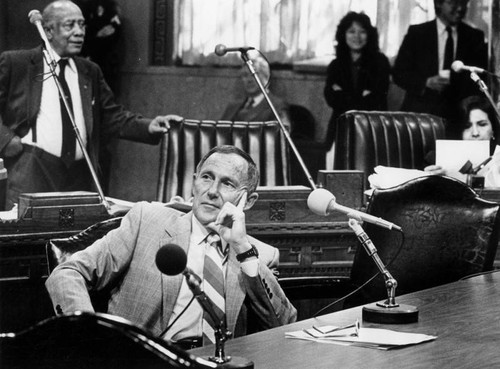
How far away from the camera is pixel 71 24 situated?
5.79 metres

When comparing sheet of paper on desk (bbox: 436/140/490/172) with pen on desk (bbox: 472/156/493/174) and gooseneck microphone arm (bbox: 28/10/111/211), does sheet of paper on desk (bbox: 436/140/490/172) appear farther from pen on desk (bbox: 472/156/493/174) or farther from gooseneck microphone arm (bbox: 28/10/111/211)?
gooseneck microphone arm (bbox: 28/10/111/211)

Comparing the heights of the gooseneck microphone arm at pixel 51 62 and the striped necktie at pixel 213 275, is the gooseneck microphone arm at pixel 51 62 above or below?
above

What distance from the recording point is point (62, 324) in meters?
1.14

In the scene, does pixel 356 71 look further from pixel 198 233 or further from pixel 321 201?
pixel 321 201

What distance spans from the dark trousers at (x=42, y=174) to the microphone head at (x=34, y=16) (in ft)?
2.27

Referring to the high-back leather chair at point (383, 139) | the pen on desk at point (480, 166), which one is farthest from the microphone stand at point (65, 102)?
the pen on desk at point (480, 166)

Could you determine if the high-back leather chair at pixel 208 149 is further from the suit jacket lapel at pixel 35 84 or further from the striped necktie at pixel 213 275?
the striped necktie at pixel 213 275

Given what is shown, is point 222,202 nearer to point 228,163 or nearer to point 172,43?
point 228,163

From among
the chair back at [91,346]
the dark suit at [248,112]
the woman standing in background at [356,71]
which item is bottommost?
the dark suit at [248,112]

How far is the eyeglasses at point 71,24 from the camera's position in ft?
18.9

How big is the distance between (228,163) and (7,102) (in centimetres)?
265

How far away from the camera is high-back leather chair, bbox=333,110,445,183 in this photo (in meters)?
6.14

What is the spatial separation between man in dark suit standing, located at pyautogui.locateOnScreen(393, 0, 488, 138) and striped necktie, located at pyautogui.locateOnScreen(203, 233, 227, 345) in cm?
382

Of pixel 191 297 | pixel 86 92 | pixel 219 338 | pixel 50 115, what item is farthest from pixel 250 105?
pixel 219 338
